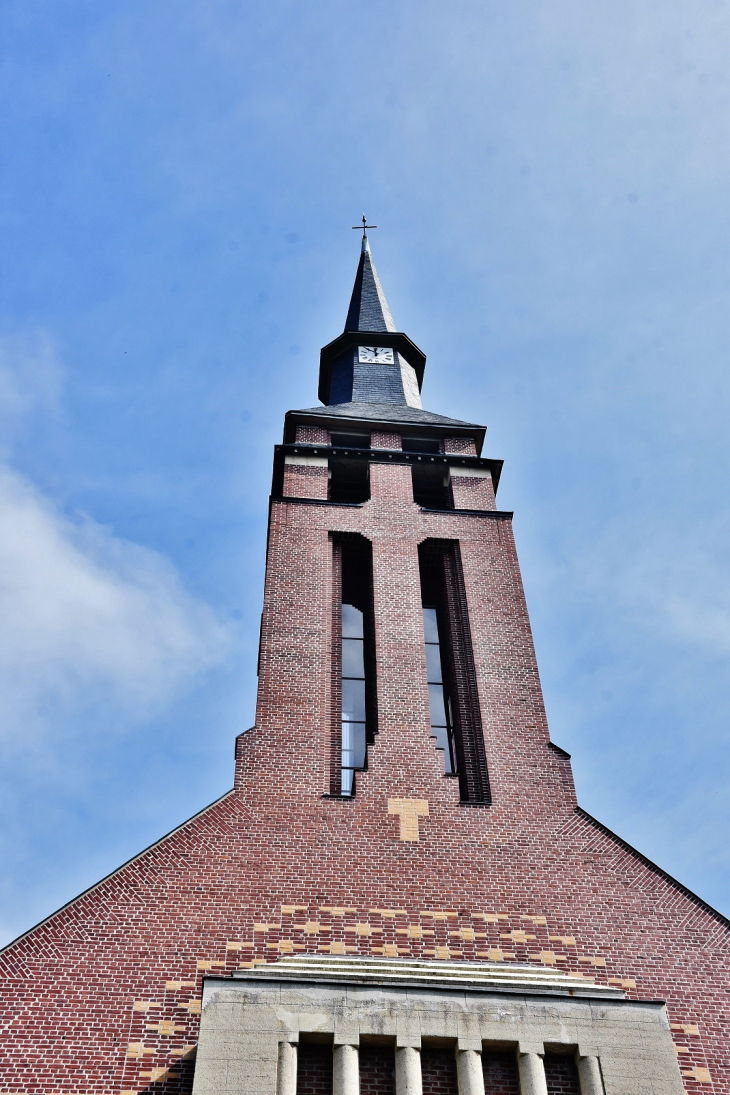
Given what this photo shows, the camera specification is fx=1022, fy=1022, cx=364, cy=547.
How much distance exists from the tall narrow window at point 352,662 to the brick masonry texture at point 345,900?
0.30m

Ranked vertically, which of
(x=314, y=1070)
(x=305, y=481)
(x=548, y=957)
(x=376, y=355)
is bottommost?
(x=314, y=1070)

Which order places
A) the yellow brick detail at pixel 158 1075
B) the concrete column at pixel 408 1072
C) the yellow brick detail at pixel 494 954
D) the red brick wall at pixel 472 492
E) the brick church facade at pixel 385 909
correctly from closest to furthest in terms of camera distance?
1. the concrete column at pixel 408 1072
2. the brick church facade at pixel 385 909
3. the yellow brick detail at pixel 158 1075
4. the yellow brick detail at pixel 494 954
5. the red brick wall at pixel 472 492

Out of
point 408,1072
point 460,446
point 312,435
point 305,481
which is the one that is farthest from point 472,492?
point 408,1072

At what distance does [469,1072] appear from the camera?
35.9 feet

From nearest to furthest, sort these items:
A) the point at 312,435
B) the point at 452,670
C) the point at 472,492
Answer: the point at 452,670
the point at 472,492
the point at 312,435

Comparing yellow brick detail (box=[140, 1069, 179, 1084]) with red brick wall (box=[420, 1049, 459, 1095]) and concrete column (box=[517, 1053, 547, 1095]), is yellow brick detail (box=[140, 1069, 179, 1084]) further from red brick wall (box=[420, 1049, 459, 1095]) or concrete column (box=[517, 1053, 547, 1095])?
concrete column (box=[517, 1053, 547, 1095])

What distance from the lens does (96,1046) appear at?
1176 cm

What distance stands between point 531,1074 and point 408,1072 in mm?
1326

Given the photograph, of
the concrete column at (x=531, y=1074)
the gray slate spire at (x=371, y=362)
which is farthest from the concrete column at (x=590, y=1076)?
the gray slate spire at (x=371, y=362)

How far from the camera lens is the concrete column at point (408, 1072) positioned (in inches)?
424

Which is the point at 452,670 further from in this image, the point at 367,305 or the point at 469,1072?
the point at 367,305

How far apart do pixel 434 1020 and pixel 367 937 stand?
2022 mm

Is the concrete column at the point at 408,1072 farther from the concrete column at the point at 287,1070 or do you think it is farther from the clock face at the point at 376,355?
the clock face at the point at 376,355

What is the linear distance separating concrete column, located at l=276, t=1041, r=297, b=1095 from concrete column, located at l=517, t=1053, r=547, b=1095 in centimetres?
244
